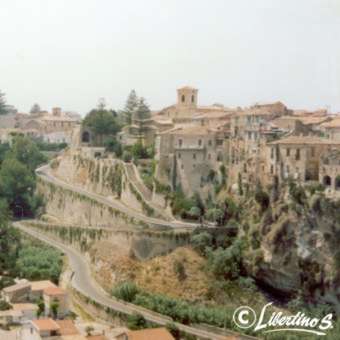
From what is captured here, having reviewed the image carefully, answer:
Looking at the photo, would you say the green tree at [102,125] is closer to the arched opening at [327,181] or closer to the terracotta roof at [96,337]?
the arched opening at [327,181]

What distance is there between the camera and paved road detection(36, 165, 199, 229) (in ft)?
145

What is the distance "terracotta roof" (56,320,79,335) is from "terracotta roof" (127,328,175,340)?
8.28ft

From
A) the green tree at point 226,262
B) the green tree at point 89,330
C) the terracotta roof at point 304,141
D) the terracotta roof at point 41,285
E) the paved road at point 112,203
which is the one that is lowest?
the green tree at point 89,330

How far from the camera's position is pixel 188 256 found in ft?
138

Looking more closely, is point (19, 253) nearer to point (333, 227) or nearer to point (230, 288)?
point (230, 288)

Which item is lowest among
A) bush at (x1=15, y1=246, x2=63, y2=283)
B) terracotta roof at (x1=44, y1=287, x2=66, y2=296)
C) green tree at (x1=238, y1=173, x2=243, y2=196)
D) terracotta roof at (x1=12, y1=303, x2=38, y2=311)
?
terracotta roof at (x1=12, y1=303, x2=38, y2=311)

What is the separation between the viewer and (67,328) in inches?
1278

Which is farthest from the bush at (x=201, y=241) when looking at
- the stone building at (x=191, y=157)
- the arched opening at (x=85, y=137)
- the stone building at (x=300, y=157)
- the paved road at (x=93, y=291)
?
the arched opening at (x=85, y=137)

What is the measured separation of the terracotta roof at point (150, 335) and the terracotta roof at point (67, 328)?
2.52 m

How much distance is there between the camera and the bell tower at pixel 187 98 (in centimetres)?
6288

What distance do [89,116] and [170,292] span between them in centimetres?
2577

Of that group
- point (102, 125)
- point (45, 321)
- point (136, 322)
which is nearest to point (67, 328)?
point (45, 321)

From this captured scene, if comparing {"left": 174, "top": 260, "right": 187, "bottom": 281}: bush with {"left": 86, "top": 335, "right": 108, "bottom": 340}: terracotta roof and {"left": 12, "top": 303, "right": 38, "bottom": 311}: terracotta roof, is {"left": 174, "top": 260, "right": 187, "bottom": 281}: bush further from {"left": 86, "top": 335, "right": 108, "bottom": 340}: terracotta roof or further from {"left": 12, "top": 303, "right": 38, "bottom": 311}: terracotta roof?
{"left": 86, "top": 335, "right": 108, "bottom": 340}: terracotta roof

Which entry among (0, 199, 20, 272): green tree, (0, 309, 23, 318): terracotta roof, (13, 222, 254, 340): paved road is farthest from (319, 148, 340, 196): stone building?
(0, 199, 20, 272): green tree
